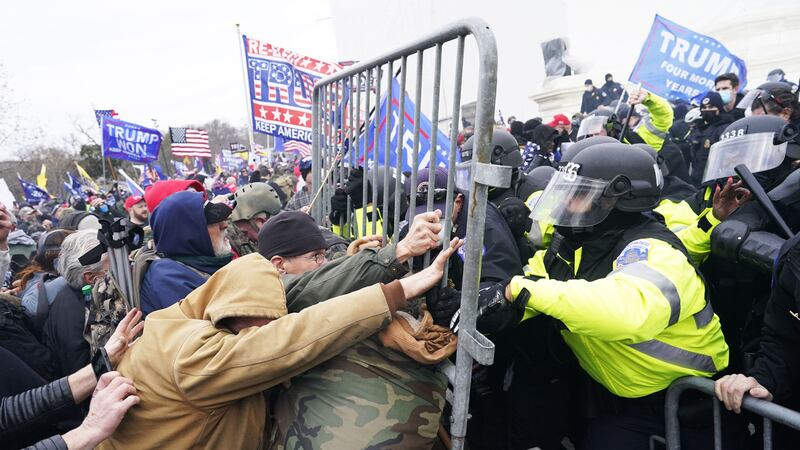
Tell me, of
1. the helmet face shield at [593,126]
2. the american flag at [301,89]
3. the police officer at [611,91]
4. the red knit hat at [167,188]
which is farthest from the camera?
the police officer at [611,91]

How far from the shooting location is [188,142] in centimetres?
1830

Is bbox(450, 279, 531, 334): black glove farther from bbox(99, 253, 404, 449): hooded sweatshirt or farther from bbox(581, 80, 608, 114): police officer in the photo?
bbox(581, 80, 608, 114): police officer

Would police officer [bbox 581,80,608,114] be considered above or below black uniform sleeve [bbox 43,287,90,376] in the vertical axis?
above

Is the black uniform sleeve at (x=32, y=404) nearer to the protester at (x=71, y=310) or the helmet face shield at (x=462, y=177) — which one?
the protester at (x=71, y=310)

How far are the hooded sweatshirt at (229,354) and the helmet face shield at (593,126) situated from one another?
4.75m

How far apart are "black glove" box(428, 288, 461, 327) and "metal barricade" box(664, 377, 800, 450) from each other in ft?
3.48

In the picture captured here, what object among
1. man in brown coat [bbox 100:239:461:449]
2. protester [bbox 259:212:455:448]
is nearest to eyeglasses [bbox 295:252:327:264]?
protester [bbox 259:212:455:448]

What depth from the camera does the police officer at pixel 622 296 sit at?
77.6 inches

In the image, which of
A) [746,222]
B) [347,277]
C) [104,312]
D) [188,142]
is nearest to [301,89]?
[104,312]

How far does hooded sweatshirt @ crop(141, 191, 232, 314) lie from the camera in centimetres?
292

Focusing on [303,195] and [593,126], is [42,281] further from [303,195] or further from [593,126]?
[593,126]

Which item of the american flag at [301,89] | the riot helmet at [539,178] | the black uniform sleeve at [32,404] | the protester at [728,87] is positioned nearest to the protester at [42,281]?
the black uniform sleeve at [32,404]

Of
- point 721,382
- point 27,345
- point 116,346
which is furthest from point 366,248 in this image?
point 27,345

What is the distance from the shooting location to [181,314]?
2061 mm
